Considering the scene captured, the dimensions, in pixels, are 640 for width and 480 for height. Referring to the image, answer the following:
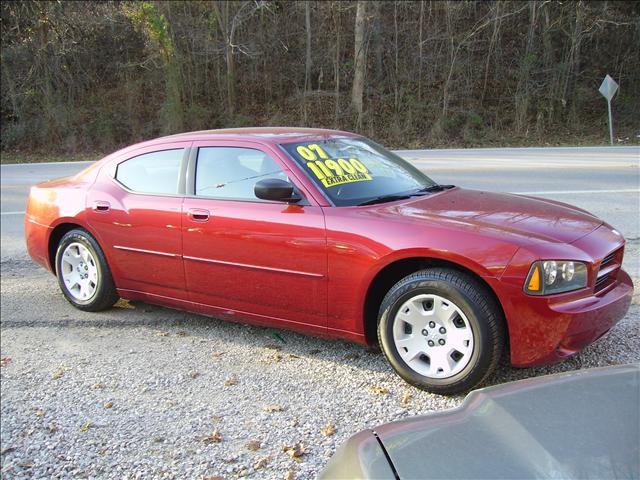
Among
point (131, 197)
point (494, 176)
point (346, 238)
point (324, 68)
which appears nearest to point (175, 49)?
point (324, 68)

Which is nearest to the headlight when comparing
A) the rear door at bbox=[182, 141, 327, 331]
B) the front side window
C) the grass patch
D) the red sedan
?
the red sedan

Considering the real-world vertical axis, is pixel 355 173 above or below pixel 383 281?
above

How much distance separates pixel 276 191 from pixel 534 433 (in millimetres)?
2544

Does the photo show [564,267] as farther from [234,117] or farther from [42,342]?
[234,117]

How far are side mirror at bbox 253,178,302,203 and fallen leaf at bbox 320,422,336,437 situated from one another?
4.77 feet

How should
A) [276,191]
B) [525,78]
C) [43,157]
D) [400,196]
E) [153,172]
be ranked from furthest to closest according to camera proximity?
[525,78] < [43,157] < [153,172] < [400,196] < [276,191]

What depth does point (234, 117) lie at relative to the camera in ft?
79.9

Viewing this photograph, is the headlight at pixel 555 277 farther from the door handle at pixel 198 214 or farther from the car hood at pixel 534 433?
the door handle at pixel 198 214

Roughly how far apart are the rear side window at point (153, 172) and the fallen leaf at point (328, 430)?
2.22 m

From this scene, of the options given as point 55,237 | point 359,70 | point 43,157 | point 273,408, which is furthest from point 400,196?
point 43,157

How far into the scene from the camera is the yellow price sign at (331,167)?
3916 mm

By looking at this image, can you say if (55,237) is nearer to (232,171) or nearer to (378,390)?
(232,171)

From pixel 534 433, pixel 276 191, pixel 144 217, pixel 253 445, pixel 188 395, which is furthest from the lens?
pixel 144 217

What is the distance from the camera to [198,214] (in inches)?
165
